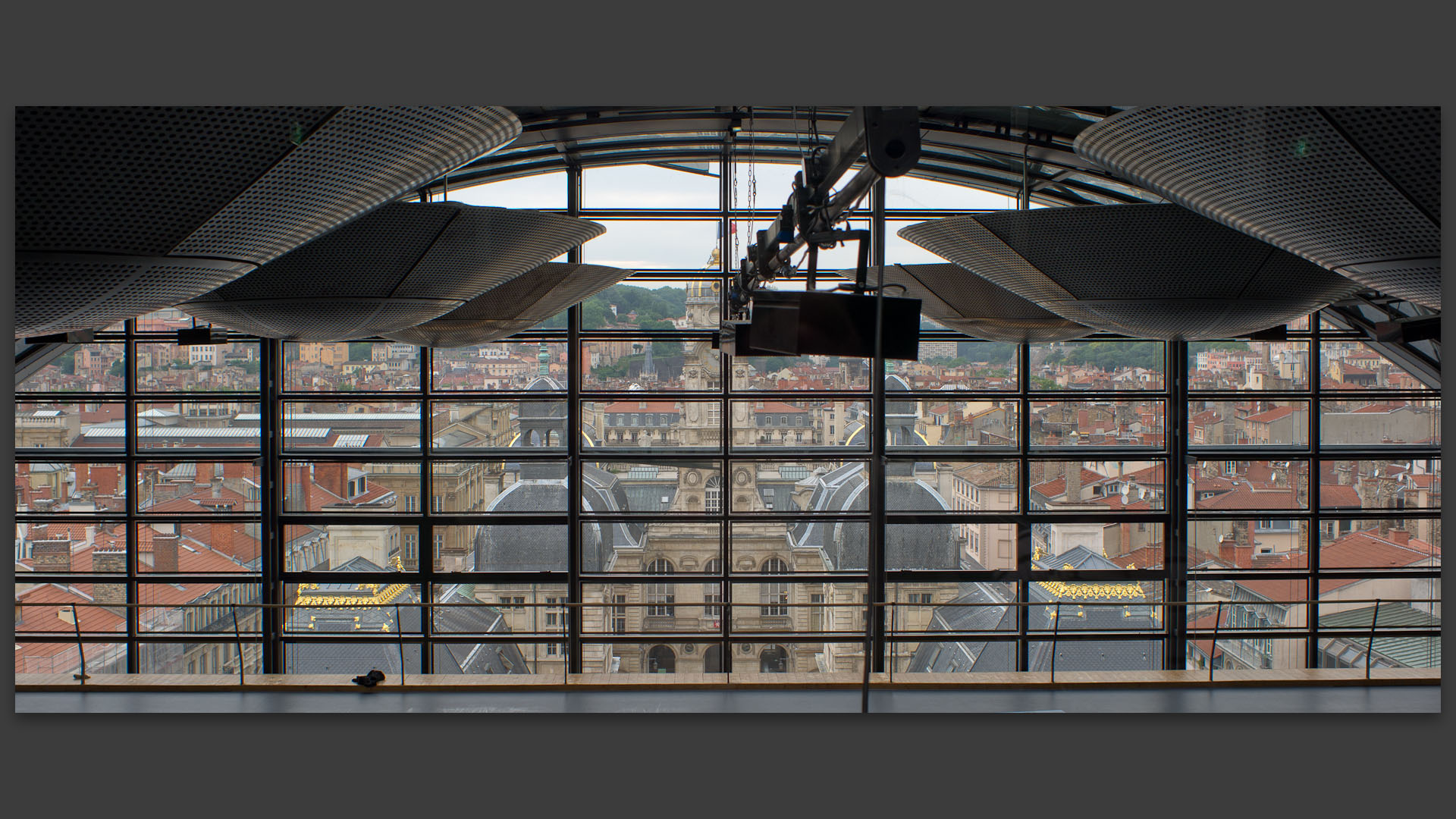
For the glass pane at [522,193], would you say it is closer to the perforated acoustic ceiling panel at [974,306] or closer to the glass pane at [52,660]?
the perforated acoustic ceiling panel at [974,306]

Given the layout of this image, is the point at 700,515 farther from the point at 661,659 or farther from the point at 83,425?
the point at 83,425

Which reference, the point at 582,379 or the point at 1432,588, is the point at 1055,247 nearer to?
the point at 1432,588

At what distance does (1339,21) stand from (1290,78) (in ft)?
1.32

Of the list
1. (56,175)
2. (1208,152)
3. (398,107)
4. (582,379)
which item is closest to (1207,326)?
(1208,152)

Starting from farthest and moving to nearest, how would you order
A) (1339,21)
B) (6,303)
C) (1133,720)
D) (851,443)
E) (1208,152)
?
(851,443) < (1133,720) < (1339,21) < (6,303) < (1208,152)

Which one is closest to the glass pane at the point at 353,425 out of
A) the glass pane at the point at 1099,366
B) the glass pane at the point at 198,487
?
the glass pane at the point at 198,487

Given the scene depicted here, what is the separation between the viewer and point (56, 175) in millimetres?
2578

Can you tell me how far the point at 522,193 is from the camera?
9398 mm

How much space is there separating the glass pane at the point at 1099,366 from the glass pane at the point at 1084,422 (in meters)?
0.22

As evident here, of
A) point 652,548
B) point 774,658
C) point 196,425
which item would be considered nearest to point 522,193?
point 652,548

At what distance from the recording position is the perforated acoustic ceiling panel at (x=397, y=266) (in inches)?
146

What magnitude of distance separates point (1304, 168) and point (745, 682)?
454 centimetres

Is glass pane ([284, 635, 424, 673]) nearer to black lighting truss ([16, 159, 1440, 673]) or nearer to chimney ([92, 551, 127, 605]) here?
black lighting truss ([16, 159, 1440, 673])

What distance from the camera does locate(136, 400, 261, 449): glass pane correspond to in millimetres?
10312
